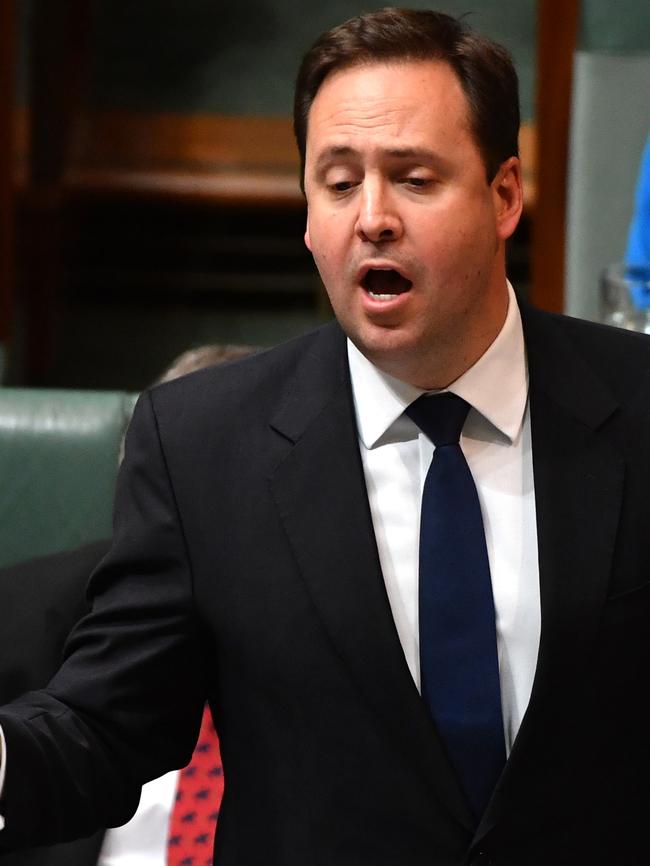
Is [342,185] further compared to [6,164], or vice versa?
[6,164]

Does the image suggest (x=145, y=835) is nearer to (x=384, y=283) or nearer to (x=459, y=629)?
(x=459, y=629)

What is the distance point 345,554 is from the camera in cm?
97

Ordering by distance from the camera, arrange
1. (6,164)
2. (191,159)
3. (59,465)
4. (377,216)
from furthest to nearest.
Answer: (191,159)
(6,164)
(59,465)
(377,216)

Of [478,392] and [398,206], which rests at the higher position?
[398,206]

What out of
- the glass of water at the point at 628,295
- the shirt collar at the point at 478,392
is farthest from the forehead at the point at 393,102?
the glass of water at the point at 628,295

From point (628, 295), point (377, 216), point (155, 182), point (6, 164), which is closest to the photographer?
point (377, 216)

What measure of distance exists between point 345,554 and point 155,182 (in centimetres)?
315

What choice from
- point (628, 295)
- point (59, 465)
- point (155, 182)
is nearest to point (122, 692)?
point (59, 465)

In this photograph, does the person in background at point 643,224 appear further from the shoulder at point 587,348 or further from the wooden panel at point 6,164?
the wooden panel at point 6,164

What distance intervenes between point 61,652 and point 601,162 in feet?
4.54

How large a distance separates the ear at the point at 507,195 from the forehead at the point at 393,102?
0.18 ft

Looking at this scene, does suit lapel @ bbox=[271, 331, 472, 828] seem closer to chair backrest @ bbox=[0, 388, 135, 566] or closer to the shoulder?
the shoulder

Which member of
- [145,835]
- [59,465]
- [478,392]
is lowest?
[145,835]

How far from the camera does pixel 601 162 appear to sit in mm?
2434
